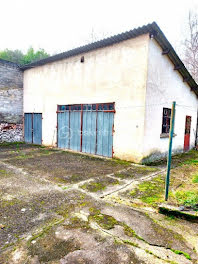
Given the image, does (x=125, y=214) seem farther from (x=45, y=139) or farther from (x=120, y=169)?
(x=45, y=139)

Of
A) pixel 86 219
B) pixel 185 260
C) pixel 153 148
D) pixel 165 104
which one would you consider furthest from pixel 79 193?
pixel 165 104

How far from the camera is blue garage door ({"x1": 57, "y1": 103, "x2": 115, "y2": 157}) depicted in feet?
23.8

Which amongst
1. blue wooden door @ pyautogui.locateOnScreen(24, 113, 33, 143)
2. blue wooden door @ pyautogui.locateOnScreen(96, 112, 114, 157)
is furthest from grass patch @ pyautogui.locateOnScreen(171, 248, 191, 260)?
blue wooden door @ pyautogui.locateOnScreen(24, 113, 33, 143)

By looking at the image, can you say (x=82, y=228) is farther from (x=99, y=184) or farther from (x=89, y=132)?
(x=89, y=132)

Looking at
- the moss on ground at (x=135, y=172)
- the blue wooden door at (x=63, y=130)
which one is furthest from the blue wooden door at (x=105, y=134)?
the blue wooden door at (x=63, y=130)

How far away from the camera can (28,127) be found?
11391 mm

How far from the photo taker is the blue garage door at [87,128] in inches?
285

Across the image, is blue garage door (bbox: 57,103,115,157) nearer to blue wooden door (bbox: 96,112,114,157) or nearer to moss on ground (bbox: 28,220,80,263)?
blue wooden door (bbox: 96,112,114,157)

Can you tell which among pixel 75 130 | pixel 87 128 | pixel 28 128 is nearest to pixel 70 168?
pixel 87 128

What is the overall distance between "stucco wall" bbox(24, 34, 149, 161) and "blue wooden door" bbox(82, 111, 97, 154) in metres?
0.72

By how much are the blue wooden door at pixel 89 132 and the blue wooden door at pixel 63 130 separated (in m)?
1.22

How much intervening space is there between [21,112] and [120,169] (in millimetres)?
9026

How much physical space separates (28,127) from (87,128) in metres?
5.48

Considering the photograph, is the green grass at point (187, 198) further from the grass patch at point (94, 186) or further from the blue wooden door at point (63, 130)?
the blue wooden door at point (63, 130)
